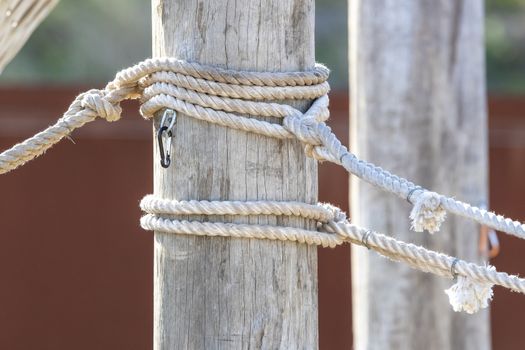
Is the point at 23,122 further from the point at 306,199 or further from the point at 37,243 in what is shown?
the point at 306,199

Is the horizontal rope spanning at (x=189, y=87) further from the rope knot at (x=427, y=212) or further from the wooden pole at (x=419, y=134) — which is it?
the wooden pole at (x=419, y=134)

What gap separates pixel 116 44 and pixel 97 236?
944 cm

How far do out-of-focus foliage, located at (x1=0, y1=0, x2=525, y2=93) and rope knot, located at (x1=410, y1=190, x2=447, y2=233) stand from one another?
1281cm

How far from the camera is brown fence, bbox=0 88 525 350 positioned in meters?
6.38

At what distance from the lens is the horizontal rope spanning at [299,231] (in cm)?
188

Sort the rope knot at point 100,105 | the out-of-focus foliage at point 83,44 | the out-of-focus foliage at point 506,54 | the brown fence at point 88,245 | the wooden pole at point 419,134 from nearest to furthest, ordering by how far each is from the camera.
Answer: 1. the rope knot at point 100,105
2. the wooden pole at point 419,134
3. the brown fence at point 88,245
4. the out-of-focus foliage at point 83,44
5. the out-of-focus foliage at point 506,54

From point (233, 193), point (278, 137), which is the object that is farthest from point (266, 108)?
point (233, 193)

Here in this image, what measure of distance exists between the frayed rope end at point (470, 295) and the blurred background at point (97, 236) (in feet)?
14.5

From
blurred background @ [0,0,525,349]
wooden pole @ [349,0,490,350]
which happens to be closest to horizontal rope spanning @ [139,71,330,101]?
wooden pole @ [349,0,490,350]

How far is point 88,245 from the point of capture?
253 inches

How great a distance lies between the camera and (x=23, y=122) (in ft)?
21.3

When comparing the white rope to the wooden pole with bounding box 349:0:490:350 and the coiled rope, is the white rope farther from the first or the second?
the wooden pole with bounding box 349:0:490:350

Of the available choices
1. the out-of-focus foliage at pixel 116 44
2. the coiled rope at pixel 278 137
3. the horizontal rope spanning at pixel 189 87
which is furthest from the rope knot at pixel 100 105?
the out-of-focus foliage at pixel 116 44

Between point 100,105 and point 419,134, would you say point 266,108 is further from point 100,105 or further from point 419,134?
point 419,134
